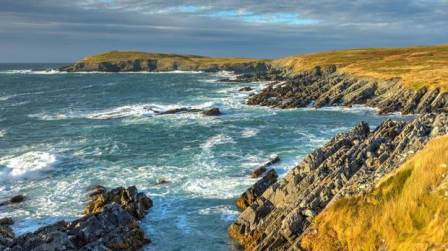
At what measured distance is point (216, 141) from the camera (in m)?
54.8

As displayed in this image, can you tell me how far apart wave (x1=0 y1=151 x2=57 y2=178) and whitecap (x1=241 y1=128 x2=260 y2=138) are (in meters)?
21.9

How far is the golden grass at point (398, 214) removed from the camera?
60.6 feet

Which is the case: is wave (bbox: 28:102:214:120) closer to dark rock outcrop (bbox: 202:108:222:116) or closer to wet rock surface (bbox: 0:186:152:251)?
dark rock outcrop (bbox: 202:108:222:116)

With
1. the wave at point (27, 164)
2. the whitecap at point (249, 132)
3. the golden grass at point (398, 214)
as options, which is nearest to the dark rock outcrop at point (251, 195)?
the golden grass at point (398, 214)

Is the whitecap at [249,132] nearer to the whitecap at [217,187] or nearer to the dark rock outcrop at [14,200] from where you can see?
the whitecap at [217,187]

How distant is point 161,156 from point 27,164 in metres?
12.2

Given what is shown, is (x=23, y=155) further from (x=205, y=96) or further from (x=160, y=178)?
(x=205, y=96)

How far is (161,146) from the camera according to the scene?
173ft

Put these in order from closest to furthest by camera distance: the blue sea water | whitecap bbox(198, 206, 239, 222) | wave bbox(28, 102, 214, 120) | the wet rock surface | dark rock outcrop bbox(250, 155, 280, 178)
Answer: the wet rock surface < whitecap bbox(198, 206, 239, 222) < the blue sea water < dark rock outcrop bbox(250, 155, 280, 178) < wave bbox(28, 102, 214, 120)

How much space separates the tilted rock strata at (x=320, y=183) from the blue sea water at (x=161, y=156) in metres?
2.00

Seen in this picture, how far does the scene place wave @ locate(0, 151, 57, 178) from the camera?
42.3 metres

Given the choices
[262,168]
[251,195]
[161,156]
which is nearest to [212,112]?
[161,156]

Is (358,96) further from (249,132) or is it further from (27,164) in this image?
(27,164)

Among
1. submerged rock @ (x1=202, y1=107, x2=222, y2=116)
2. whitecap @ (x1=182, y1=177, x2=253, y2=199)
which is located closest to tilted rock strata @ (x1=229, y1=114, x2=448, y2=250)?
whitecap @ (x1=182, y1=177, x2=253, y2=199)
